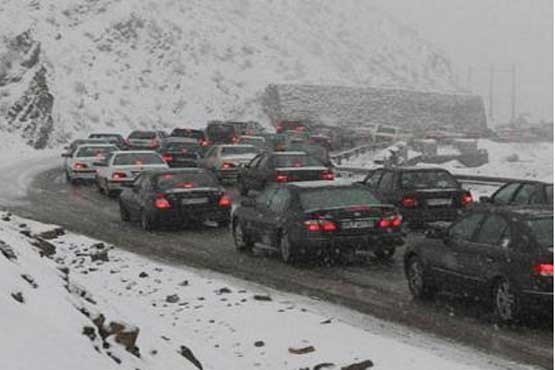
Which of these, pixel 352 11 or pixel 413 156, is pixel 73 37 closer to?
pixel 352 11

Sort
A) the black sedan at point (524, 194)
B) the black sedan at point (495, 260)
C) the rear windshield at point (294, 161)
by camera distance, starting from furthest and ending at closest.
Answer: the rear windshield at point (294, 161) → the black sedan at point (524, 194) → the black sedan at point (495, 260)

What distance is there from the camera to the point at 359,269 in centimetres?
1544

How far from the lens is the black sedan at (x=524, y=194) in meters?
18.4

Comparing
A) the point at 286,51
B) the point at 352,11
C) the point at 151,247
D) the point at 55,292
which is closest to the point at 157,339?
the point at 55,292

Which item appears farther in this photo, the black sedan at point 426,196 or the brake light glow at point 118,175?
the brake light glow at point 118,175

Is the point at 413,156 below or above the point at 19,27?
below

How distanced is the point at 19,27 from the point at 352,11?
46.9 m

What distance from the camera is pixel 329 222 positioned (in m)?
15.6

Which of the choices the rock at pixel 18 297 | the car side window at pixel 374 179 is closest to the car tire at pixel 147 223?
the car side window at pixel 374 179

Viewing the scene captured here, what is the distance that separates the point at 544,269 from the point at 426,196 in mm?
9710

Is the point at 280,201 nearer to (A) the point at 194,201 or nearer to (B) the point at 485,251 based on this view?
(A) the point at 194,201

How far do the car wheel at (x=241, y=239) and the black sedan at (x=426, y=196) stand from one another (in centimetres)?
330

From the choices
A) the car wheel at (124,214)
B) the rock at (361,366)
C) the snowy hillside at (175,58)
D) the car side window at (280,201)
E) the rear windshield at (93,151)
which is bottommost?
the car wheel at (124,214)

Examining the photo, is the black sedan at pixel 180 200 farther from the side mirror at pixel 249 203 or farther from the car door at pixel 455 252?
the car door at pixel 455 252
